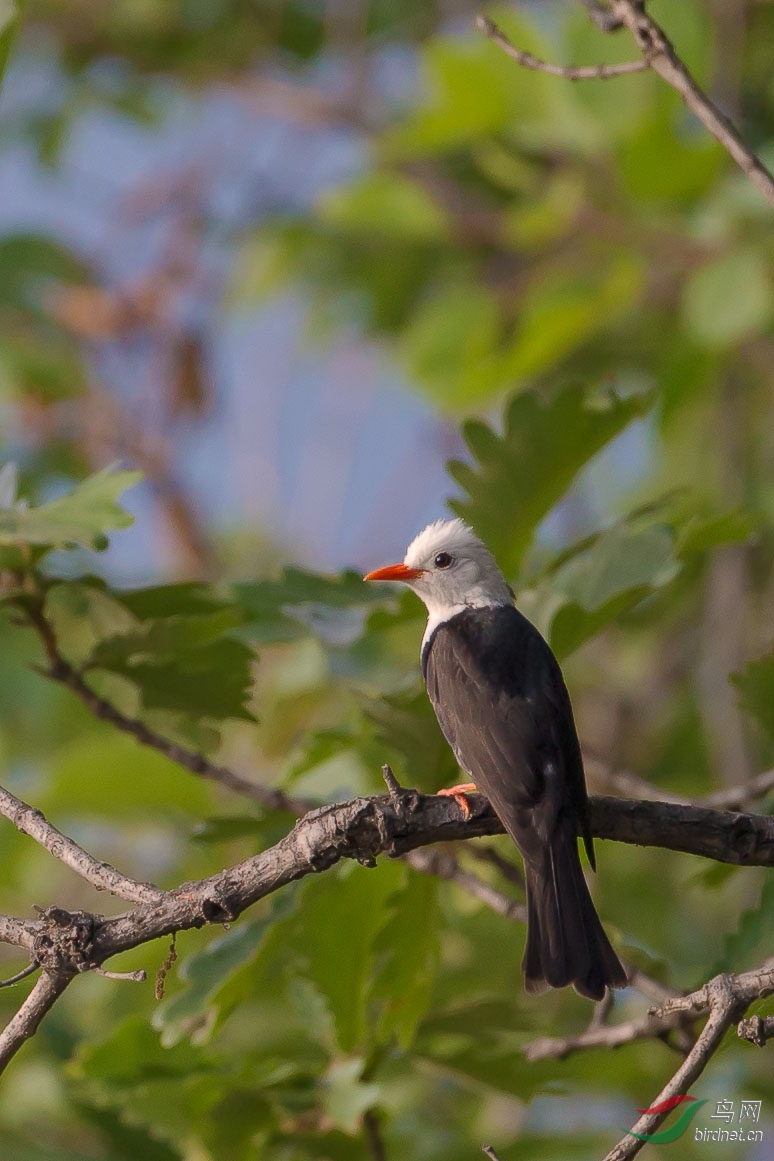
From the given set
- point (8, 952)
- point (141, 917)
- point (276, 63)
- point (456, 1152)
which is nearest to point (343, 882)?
point (141, 917)

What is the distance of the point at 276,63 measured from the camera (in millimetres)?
7723

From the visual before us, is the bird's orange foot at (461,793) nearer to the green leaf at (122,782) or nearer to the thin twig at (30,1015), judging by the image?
the thin twig at (30,1015)

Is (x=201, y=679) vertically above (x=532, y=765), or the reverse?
(x=201, y=679)

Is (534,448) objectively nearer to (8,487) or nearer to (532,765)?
(532,765)

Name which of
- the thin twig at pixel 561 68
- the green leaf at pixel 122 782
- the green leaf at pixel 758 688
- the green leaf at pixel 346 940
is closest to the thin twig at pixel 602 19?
the thin twig at pixel 561 68

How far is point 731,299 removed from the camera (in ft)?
16.9

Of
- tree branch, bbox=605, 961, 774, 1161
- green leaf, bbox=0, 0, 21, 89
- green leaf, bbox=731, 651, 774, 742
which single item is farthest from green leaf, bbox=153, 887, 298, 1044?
green leaf, bbox=0, 0, 21, 89

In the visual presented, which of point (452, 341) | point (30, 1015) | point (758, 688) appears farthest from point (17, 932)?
point (452, 341)

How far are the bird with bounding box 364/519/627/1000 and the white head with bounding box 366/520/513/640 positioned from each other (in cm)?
35

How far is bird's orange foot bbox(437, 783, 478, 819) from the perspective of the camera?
2.94 meters

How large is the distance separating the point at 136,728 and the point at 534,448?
4.26 feet

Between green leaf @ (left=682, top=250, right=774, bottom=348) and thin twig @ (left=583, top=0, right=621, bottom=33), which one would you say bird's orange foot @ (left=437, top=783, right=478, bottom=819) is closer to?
thin twig @ (left=583, top=0, right=621, bottom=33)

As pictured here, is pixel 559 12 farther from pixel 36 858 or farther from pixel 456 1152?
pixel 456 1152

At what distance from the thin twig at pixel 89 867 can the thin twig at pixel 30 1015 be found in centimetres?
18
